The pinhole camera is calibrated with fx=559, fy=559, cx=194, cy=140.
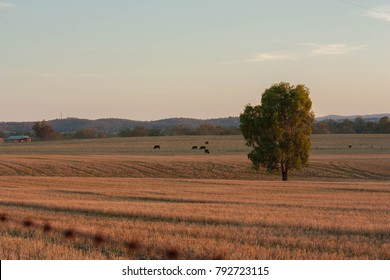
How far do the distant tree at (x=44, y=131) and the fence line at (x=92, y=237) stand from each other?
522ft

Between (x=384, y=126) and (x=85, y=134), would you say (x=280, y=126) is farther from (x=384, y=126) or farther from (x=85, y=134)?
(x=85, y=134)

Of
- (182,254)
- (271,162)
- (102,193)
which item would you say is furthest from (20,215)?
(271,162)

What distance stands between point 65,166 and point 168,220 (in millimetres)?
45332

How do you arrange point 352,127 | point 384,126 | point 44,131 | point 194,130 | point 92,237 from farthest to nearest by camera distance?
point 352,127 → point 44,131 → point 194,130 → point 384,126 → point 92,237

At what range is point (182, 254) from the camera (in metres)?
10.6

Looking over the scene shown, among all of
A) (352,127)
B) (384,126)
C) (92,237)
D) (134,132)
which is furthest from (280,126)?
(352,127)

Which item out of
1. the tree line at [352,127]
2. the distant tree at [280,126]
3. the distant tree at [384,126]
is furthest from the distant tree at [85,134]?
the distant tree at [280,126]

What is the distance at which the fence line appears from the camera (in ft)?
35.0

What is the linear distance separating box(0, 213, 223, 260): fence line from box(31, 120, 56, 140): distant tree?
159 meters

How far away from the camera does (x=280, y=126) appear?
53250mm

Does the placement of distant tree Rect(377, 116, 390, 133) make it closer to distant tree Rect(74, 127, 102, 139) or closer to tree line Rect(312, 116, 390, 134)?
tree line Rect(312, 116, 390, 134)

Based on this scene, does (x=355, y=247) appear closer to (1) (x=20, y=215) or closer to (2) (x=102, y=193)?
(1) (x=20, y=215)

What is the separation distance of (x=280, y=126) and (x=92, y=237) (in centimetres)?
4219

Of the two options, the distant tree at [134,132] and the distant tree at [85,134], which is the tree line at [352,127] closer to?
the distant tree at [134,132]
